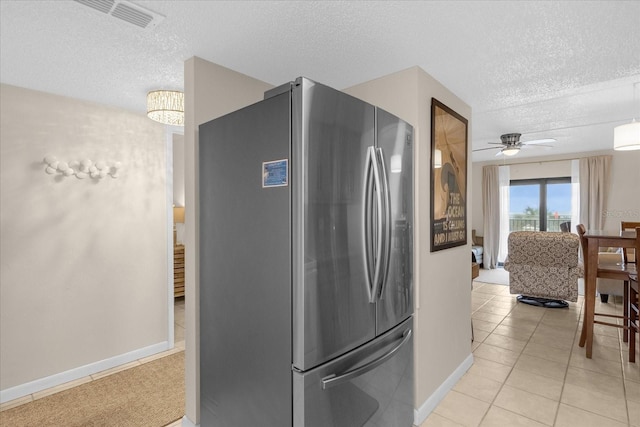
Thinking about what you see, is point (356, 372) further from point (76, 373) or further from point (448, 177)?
point (76, 373)

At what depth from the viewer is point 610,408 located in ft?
7.60

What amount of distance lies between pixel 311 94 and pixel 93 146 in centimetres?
244

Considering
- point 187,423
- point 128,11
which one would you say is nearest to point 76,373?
point 187,423

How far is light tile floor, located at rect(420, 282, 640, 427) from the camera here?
88.0 inches

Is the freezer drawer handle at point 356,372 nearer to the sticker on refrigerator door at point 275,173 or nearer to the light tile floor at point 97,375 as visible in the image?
the sticker on refrigerator door at point 275,173

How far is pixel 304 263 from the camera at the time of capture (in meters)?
1.35

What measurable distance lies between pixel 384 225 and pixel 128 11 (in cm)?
161

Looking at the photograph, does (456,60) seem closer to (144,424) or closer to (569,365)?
(569,365)

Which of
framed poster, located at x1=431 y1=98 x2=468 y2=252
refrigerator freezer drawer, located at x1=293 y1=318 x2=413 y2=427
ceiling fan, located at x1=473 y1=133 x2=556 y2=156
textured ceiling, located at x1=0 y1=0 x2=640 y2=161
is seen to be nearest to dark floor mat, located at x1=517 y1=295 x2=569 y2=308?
ceiling fan, located at x1=473 y1=133 x2=556 y2=156

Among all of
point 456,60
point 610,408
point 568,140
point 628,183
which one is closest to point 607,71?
point 456,60

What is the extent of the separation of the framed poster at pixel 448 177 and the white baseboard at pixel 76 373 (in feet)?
9.20

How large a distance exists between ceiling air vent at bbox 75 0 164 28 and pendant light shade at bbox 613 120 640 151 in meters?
3.88

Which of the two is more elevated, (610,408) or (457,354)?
(457,354)

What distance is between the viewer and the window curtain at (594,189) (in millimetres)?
6262
